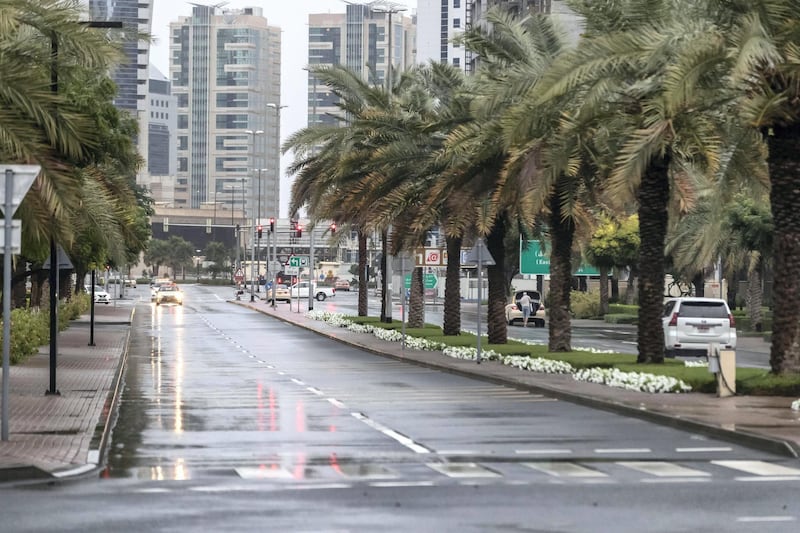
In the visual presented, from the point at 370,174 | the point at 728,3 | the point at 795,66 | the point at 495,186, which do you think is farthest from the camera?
the point at 370,174

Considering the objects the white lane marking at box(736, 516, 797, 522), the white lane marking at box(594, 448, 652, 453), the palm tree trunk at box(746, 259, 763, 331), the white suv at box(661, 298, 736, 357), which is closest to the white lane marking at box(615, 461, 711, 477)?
the white lane marking at box(594, 448, 652, 453)

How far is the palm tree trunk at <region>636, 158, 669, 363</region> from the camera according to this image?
30.0 meters

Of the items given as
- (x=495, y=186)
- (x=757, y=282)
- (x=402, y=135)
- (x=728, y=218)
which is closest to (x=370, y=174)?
(x=402, y=135)

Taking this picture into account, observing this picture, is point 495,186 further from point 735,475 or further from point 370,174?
point 735,475

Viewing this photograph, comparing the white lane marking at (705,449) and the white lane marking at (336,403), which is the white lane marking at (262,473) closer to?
the white lane marking at (705,449)

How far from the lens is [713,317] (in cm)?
3969

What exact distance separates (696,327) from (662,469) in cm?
2423

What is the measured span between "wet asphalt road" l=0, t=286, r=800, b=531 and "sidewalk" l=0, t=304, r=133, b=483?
42 centimetres

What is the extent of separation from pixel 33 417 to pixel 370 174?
25147mm

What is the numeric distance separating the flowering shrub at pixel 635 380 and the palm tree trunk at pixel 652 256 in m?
1.40

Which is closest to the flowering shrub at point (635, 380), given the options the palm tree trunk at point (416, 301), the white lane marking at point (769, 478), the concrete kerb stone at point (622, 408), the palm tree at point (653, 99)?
the concrete kerb stone at point (622, 408)

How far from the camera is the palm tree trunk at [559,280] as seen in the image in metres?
35.8

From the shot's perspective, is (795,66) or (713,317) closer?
(795,66)

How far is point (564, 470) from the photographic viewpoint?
613 inches
